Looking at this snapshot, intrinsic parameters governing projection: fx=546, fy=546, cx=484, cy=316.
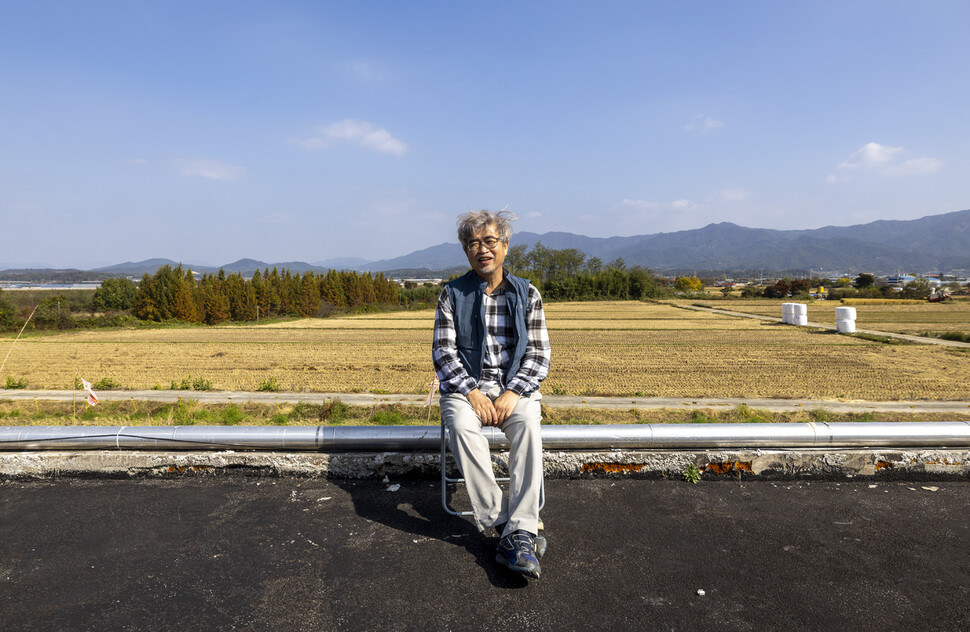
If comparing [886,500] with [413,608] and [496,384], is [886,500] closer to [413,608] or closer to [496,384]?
[496,384]

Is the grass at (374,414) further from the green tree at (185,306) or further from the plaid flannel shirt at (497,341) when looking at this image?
the green tree at (185,306)

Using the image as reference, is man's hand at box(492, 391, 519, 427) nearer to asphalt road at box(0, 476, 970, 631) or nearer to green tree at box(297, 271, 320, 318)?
asphalt road at box(0, 476, 970, 631)

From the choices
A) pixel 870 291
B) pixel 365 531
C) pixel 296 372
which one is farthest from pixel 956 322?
pixel 365 531

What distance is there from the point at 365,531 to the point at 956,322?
4881 cm

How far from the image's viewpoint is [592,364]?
67.3 feet

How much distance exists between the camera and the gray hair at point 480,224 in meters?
3.24

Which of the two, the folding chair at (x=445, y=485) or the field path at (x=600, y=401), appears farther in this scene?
the field path at (x=600, y=401)

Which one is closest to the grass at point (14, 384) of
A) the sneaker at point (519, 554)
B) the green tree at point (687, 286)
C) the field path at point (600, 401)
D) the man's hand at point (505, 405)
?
the field path at point (600, 401)

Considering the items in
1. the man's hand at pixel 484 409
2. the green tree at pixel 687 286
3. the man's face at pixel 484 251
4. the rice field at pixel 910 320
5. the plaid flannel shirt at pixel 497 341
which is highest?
the man's face at pixel 484 251

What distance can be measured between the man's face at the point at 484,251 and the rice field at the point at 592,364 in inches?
449

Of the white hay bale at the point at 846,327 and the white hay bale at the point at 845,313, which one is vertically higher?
the white hay bale at the point at 845,313

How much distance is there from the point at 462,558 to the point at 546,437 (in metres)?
1.07

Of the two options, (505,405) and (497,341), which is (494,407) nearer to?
(505,405)

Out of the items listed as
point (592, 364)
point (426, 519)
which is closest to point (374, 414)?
point (426, 519)
